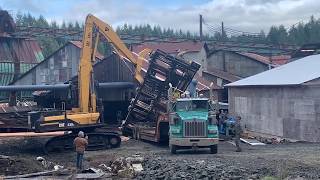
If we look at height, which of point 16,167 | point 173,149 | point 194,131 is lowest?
point 16,167

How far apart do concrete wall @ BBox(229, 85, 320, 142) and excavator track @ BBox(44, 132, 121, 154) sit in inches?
370

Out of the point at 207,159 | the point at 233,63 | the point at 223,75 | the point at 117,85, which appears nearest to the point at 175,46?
the point at 233,63

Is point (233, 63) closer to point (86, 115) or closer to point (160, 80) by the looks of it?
point (160, 80)

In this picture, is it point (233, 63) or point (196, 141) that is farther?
point (233, 63)

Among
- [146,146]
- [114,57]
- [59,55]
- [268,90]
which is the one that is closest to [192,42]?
[59,55]

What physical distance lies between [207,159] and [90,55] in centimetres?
935

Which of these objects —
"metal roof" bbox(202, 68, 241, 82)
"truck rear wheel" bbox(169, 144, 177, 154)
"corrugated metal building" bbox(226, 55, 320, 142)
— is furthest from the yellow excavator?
"metal roof" bbox(202, 68, 241, 82)

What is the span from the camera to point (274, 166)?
54.7 feet

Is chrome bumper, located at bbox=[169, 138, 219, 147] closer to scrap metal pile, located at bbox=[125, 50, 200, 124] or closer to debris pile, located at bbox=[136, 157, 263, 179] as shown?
debris pile, located at bbox=[136, 157, 263, 179]

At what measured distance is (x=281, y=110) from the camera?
29.0 m

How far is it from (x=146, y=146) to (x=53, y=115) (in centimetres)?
486

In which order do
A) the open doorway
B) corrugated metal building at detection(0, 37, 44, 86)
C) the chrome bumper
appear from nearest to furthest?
the chrome bumper, the open doorway, corrugated metal building at detection(0, 37, 44, 86)

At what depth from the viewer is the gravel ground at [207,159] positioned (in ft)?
49.8

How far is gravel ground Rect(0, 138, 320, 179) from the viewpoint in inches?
597
